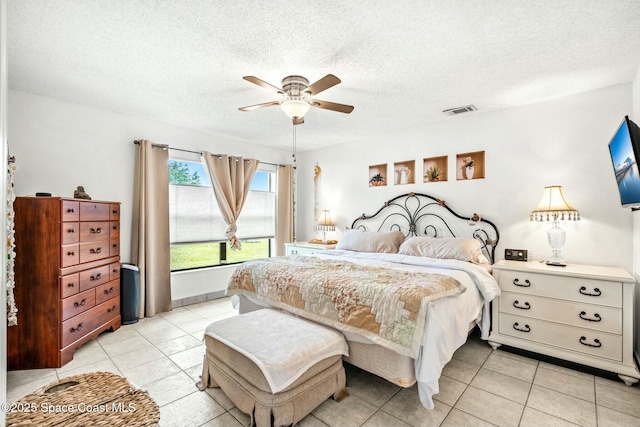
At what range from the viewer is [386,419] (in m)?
1.89

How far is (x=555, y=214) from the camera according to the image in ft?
9.44

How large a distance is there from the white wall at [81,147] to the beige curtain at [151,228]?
0.40 ft

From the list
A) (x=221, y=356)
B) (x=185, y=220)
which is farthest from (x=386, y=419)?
(x=185, y=220)

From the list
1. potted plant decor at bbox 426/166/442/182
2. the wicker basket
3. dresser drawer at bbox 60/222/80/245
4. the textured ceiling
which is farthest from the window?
the wicker basket

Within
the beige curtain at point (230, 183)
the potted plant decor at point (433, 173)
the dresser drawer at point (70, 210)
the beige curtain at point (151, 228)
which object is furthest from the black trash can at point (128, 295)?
the potted plant decor at point (433, 173)

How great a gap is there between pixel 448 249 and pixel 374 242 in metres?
0.95

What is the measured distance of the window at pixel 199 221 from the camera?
4.27 m

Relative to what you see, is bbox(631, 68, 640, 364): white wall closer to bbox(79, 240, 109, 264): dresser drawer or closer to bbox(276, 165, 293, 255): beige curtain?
bbox(276, 165, 293, 255): beige curtain

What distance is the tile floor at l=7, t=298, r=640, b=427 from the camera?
1889 millimetres

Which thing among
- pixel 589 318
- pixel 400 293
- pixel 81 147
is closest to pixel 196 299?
pixel 81 147

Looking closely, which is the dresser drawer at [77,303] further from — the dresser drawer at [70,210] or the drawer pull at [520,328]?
the drawer pull at [520,328]

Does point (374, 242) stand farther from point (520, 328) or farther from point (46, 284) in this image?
point (46, 284)

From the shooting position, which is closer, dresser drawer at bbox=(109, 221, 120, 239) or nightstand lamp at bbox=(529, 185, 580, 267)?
nightstand lamp at bbox=(529, 185, 580, 267)

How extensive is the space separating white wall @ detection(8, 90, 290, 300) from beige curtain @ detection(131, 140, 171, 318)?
121 mm
